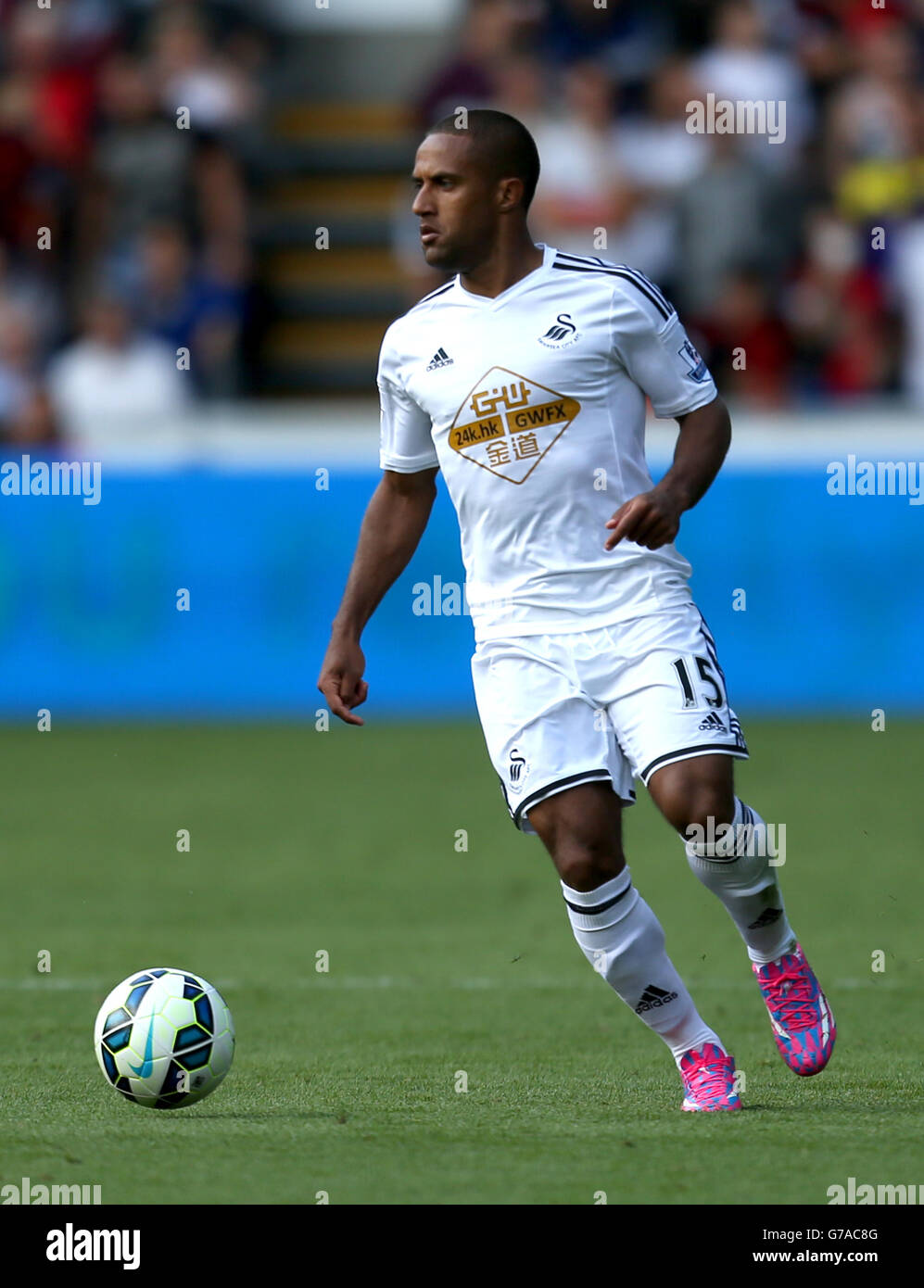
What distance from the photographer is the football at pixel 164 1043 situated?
5.59 meters

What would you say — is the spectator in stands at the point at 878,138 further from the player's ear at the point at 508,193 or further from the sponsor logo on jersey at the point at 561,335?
the sponsor logo on jersey at the point at 561,335

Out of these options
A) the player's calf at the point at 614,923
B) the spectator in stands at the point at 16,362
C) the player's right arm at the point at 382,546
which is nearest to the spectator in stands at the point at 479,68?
the spectator in stands at the point at 16,362

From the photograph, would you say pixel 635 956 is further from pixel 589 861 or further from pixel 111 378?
pixel 111 378

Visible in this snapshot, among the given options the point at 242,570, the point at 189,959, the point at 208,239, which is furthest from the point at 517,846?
the point at 208,239

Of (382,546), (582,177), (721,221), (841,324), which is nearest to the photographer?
(382,546)

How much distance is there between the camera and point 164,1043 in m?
5.61

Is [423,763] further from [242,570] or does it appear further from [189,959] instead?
[189,959]

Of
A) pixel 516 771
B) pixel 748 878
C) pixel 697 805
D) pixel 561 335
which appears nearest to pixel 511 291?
pixel 561 335

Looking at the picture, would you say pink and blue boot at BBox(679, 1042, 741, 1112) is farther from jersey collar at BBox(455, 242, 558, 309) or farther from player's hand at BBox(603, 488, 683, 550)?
jersey collar at BBox(455, 242, 558, 309)

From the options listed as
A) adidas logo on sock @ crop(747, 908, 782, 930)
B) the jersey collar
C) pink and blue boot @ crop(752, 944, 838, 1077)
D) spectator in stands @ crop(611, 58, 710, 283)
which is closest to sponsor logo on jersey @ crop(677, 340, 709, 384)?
the jersey collar

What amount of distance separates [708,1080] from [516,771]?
875 millimetres

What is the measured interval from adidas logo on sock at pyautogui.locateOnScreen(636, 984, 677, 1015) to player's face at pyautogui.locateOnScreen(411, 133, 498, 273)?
72.6 inches

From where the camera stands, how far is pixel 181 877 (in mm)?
9891

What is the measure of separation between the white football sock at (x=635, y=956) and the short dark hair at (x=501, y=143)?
173 centimetres
